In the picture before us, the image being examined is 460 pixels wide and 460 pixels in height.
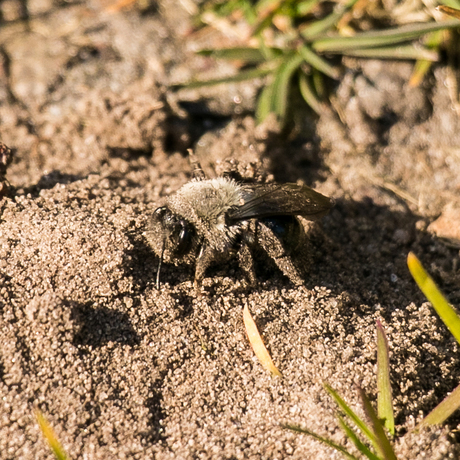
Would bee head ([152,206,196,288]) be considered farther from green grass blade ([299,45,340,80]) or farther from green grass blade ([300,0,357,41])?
green grass blade ([300,0,357,41])

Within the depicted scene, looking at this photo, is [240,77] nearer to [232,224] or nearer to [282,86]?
[282,86]

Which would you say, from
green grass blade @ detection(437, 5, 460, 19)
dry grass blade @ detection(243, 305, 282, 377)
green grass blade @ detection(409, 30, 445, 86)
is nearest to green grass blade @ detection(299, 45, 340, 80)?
green grass blade @ detection(409, 30, 445, 86)

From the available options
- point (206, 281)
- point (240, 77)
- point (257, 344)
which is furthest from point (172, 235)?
point (240, 77)

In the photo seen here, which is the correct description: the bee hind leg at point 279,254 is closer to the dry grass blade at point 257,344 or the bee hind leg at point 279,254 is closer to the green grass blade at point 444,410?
the dry grass blade at point 257,344

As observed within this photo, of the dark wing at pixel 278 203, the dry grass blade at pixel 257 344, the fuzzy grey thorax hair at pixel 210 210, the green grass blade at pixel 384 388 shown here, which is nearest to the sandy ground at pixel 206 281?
the dry grass blade at pixel 257 344

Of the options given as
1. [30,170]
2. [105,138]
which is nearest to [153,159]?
[105,138]
